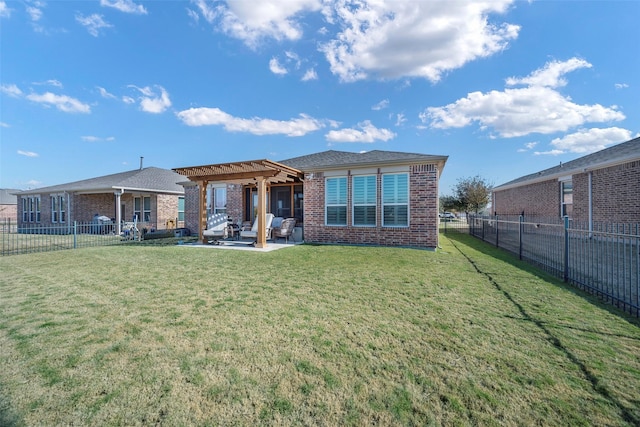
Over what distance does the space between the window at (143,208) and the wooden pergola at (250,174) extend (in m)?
10.4

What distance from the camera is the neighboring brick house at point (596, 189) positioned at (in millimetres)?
10750

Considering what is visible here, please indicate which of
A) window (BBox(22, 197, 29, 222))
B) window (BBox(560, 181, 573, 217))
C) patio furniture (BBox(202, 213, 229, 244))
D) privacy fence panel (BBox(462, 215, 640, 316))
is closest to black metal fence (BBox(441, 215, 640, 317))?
privacy fence panel (BBox(462, 215, 640, 316))

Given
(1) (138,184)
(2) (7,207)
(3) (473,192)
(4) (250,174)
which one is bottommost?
(2) (7,207)

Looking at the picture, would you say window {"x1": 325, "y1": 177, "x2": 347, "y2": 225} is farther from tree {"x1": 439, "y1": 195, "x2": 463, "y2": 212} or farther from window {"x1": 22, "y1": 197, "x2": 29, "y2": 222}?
window {"x1": 22, "y1": 197, "x2": 29, "y2": 222}

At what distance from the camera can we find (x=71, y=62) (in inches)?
556

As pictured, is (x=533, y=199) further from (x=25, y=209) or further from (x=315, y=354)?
(x=25, y=209)

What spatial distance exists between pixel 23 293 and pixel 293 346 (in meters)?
5.62

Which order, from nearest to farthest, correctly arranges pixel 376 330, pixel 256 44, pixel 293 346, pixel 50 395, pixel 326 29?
pixel 50 395
pixel 293 346
pixel 376 330
pixel 326 29
pixel 256 44

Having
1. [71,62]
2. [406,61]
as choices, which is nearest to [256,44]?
[406,61]

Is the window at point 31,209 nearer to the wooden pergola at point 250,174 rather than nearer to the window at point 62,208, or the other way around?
the window at point 62,208

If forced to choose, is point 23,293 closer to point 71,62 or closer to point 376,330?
point 376,330

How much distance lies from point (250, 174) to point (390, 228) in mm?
5980

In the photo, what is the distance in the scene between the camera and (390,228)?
1028 cm

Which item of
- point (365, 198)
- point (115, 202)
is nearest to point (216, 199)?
point (365, 198)
